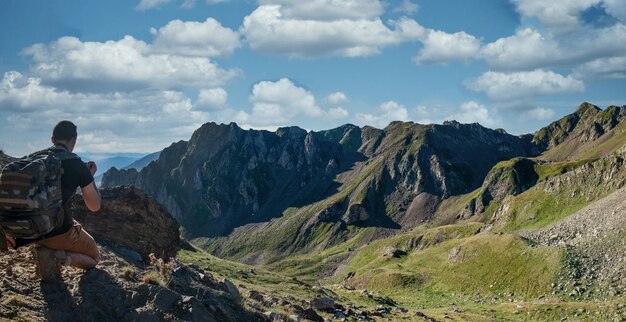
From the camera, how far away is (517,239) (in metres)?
113

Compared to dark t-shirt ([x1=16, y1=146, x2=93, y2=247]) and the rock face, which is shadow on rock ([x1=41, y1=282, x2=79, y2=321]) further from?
the rock face

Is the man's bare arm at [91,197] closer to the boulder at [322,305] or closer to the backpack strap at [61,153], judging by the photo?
the backpack strap at [61,153]

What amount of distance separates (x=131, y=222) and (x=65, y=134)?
1251cm

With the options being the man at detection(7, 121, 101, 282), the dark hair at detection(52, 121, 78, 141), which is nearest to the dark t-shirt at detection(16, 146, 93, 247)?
the man at detection(7, 121, 101, 282)

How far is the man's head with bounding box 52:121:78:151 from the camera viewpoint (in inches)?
543

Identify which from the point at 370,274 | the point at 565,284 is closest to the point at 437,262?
the point at 370,274

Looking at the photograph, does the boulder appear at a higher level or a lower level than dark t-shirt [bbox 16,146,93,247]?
lower

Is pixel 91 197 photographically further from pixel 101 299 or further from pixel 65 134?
pixel 101 299

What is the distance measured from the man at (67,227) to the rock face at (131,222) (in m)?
9.39

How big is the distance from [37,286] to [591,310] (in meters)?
65.6

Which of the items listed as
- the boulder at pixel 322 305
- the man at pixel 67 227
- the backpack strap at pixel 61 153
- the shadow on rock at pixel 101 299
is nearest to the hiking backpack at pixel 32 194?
the backpack strap at pixel 61 153

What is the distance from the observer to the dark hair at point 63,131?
1380cm

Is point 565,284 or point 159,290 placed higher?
point 159,290

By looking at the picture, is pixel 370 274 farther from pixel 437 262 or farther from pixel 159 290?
pixel 159 290
